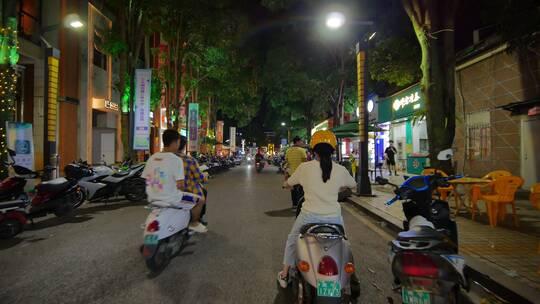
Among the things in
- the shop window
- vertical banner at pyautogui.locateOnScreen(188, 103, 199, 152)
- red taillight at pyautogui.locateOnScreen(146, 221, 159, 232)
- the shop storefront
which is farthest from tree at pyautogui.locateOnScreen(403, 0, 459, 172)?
vertical banner at pyautogui.locateOnScreen(188, 103, 199, 152)

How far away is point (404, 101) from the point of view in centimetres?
2042

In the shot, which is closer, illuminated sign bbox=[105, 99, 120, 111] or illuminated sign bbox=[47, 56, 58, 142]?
illuminated sign bbox=[47, 56, 58, 142]

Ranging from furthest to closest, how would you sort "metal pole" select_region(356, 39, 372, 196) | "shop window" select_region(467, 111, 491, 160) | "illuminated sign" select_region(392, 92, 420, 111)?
"illuminated sign" select_region(392, 92, 420, 111), "shop window" select_region(467, 111, 491, 160), "metal pole" select_region(356, 39, 372, 196)

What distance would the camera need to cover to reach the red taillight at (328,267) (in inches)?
118

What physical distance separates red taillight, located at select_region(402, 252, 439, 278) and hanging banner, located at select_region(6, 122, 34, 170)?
38.0 feet

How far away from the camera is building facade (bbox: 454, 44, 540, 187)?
11.9 m

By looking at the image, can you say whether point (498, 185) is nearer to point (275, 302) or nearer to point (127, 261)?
point (275, 302)

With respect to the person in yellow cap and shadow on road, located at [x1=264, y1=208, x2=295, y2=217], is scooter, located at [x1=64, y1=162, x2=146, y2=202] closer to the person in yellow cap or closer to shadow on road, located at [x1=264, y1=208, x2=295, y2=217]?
shadow on road, located at [x1=264, y1=208, x2=295, y2=217]

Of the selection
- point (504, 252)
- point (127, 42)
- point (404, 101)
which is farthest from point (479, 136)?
point (127, 42)

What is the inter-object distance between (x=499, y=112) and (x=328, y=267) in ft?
43.8

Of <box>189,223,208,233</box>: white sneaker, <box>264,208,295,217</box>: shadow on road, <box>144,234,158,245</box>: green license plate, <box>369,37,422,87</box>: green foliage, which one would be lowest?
<box>264,208,295,217</box>: shadow on road

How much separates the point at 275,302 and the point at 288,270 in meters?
0.37

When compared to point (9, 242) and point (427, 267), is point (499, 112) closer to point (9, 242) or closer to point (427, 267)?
point (427, 267)

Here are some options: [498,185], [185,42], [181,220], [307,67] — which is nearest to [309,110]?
[307,67]
